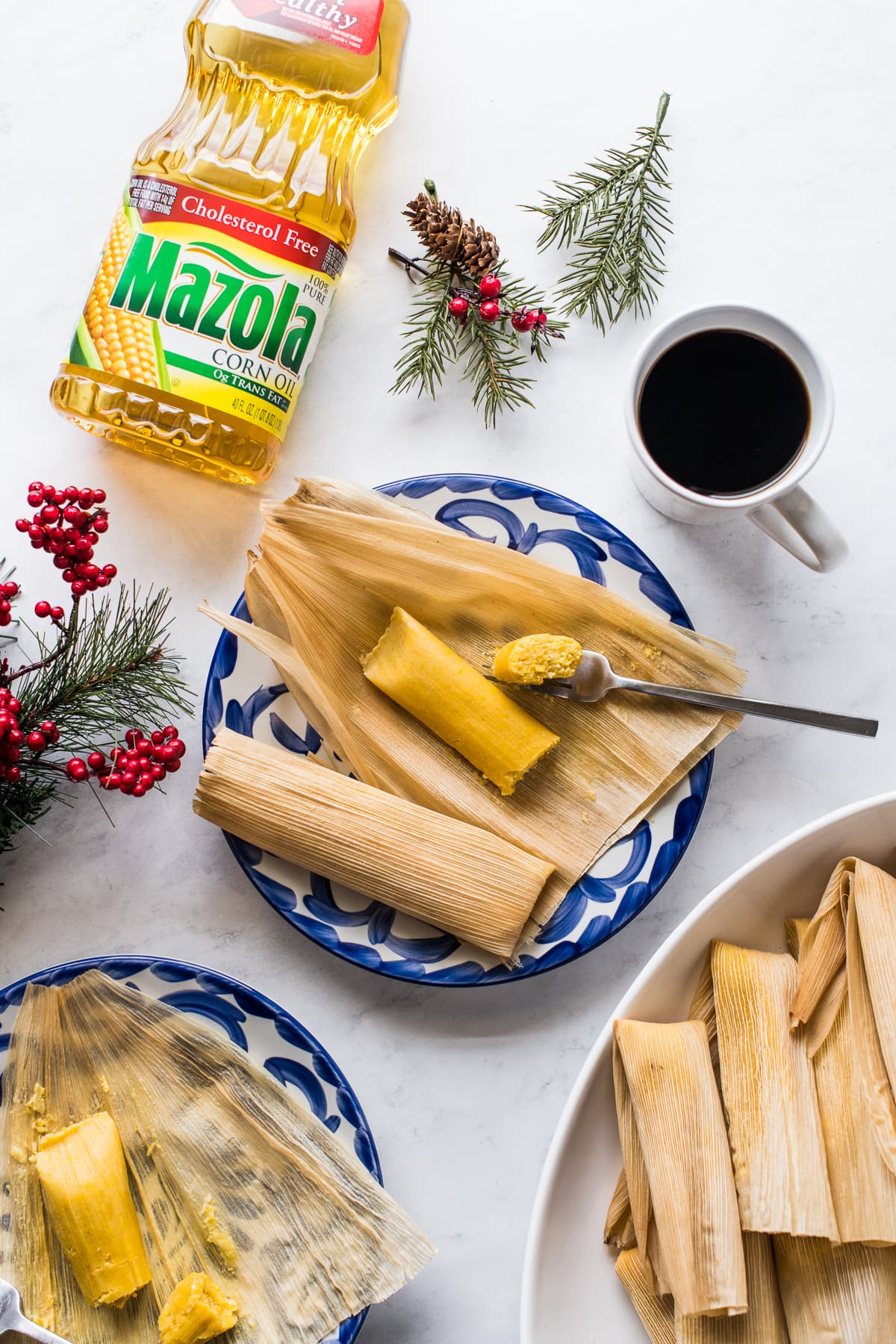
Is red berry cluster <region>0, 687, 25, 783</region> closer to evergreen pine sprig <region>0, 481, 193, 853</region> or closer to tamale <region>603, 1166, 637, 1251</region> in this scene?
evergreen pine sprig <region>0, 481, 193, 853</region>

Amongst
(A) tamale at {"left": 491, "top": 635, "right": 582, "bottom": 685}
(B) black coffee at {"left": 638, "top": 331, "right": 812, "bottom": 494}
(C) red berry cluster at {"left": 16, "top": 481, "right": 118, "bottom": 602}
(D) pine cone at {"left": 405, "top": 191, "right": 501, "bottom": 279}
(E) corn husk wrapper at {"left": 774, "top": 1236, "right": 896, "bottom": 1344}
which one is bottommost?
(E) corn husk wrapper at {"left": 774, "top": 1236, "right": 896, "bottom": 1344}

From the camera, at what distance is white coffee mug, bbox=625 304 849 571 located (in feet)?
4.19

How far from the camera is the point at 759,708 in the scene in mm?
1364

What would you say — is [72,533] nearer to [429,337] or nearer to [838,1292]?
[429,337]

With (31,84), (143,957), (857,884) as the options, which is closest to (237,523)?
(143,957)

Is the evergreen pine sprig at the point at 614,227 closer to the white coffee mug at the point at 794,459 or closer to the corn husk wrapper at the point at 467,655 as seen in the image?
the white coffee mug at the point at 794,459

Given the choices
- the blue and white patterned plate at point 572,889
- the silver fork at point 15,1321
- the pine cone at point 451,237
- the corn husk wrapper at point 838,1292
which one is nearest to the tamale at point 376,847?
the blue and white patterned plate at point 572,889

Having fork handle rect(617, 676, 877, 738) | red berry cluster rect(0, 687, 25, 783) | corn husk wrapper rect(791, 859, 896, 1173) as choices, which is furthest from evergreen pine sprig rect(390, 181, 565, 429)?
corn husk wrapper rect(791, 859, 896, 1173)

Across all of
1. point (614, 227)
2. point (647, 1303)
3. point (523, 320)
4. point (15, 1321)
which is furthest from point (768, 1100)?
point (614, 227)

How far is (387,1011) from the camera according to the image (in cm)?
146

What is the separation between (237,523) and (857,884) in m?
1.03

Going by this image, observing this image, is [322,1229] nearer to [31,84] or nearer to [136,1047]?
[136,1047]

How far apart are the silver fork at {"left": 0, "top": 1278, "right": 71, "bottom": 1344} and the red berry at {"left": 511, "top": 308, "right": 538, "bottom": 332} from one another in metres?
1.50

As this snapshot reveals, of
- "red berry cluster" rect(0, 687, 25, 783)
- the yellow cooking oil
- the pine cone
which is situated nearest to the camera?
"red berry cluster" rect(0, 687, 25, 783)
